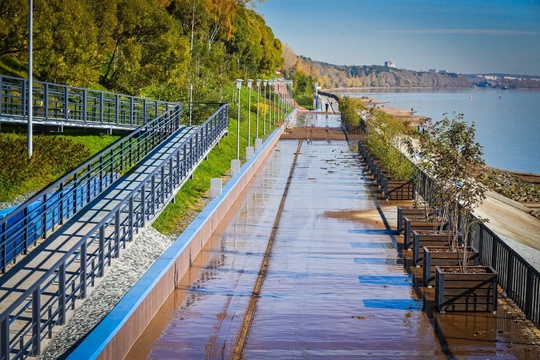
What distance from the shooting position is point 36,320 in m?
11.0

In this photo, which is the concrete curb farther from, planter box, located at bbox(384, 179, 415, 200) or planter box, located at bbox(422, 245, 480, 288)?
planter box, located at bbox(384, 179, 415, 200)

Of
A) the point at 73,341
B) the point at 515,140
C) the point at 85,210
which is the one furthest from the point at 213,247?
the point at 515,140

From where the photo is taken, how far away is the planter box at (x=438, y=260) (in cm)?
1688

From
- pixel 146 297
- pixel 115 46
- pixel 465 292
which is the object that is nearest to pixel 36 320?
pixel 146 297

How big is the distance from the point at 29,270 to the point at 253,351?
3654 mm

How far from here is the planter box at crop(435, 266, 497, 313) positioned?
1512cm

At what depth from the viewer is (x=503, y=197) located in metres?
42.0

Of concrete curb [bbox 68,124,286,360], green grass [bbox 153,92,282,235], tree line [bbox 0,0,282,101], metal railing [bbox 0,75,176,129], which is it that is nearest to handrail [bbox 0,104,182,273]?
green grass [bbox 153,92,282,235]

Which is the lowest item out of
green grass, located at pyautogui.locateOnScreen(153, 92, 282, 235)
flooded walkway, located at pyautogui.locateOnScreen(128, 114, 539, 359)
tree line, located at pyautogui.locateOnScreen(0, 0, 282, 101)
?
flooded walkway, located at pyautogui.locateOnScreen(128, 114, 539, 359)

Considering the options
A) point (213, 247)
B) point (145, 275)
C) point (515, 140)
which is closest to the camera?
point (145, 275)

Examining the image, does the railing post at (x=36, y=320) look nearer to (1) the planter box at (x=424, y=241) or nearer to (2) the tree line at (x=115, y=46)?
(1) the planter box at (x=424, y=241)

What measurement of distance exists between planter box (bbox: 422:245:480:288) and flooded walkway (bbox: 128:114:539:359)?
0.32 meters

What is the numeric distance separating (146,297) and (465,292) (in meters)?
5.17

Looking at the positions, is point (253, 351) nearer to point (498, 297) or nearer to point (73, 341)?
point (73, 341)
